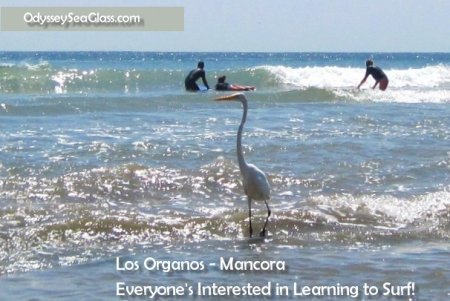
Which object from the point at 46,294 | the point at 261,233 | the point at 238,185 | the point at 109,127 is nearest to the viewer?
the point at 46,294

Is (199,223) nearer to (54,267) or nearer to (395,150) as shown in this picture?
(54,267)

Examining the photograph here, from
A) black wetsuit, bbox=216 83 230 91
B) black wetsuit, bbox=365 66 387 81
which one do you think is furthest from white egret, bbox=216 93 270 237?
black wetsuit, bbox=365 66 387 81

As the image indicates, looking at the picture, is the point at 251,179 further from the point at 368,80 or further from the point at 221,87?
the point at 368,80

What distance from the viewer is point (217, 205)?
9961mm

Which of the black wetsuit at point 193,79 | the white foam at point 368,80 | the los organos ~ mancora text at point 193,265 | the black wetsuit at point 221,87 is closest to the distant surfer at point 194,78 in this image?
the black wetsuit at point 193,79

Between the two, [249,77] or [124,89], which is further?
[249,77]

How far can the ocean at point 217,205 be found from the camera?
270 inches

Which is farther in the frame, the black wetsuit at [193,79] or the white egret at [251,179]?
the black wetsuit at [193,79]

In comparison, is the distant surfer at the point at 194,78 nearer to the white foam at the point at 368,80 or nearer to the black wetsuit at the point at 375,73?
the black wetsuit at the point at 375,73

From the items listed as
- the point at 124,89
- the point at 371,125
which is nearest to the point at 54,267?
the point at 371,125

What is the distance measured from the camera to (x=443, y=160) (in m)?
12.5

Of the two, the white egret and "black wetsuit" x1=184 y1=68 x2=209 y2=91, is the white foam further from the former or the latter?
the white egret

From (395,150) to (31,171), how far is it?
533 centimetres

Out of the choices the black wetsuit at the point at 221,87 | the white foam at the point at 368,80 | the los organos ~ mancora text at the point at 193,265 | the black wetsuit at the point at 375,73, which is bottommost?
the los organos ~ mancora text at the point at 193,265
